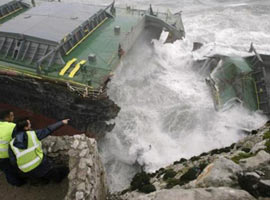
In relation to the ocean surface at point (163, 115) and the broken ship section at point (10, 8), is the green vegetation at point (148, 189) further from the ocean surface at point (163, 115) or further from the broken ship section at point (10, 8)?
the broken ship section at point (10, 8)

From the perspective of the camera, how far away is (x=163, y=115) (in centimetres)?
1234

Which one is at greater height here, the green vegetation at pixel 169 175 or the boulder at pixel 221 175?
the boulder at pixel 221 175

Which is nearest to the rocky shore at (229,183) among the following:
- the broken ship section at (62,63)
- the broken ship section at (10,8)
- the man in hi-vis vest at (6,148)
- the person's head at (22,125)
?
the person's head at (22,125)

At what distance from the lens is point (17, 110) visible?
1078 centimetres

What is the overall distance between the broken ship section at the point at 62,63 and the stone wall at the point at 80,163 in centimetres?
349

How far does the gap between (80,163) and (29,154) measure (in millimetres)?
1014

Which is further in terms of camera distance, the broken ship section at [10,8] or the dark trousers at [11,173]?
the broken ship section at [10,8]

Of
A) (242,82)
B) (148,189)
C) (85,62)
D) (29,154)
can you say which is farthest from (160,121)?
(29,154)

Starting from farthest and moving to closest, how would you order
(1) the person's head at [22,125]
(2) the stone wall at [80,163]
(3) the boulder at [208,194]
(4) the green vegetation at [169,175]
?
(4) the green vegetation at [169,175] < (2) the stone wall at [80,163] < (1) the person's head at [22,125] < (3) the boulder at [208,194]

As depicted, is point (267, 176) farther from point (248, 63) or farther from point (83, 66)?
point (248, 63)

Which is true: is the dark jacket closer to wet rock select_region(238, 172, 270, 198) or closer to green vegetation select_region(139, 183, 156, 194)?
green vegetation select_region(139, 183, 156, 194)

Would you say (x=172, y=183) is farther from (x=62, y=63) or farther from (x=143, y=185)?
(x=62, y=63)

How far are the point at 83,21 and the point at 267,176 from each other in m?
10.5

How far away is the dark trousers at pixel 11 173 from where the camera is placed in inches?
190
